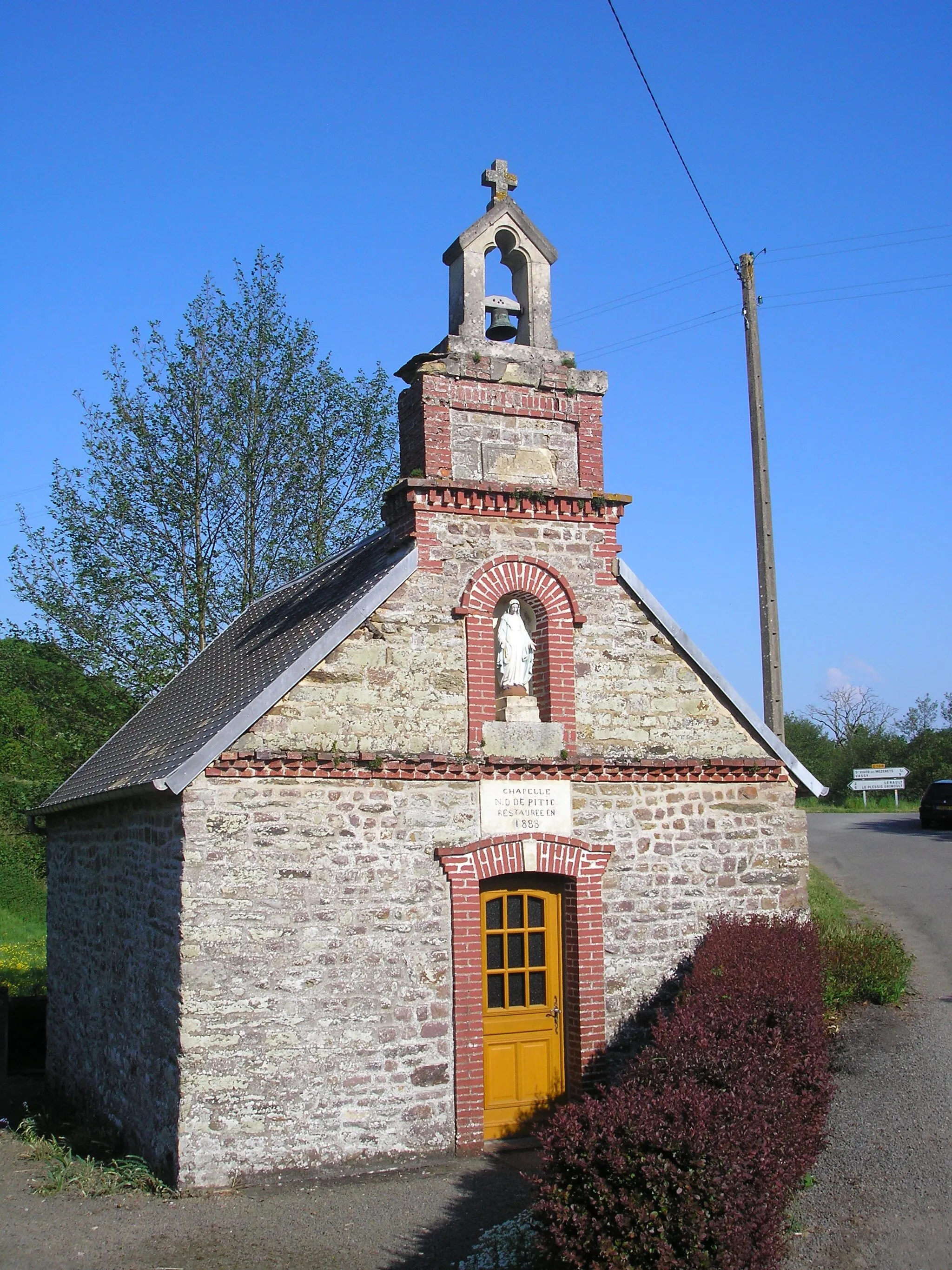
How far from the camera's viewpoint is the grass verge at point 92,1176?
922 cm

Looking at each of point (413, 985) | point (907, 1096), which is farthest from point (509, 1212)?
point (907, 1096)

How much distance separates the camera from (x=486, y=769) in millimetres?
10250

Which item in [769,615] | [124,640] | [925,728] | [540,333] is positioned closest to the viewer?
[540,333]

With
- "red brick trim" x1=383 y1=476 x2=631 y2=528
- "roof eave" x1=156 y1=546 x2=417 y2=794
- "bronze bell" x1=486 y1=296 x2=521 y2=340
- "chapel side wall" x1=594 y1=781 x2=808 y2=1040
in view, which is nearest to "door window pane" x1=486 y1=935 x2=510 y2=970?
"chapel side wall" x1=594 y1=781 x2=808 y2=1040

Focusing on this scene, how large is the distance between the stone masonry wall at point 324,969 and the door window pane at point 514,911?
0.75 meters

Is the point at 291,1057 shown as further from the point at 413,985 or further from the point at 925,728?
the point at 925,728

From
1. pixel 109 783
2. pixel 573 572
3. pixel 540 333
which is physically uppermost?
pixel 540 333

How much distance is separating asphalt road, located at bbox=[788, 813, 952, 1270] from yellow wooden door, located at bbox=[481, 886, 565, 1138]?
2644mm

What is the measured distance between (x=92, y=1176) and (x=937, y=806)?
89.4 ft

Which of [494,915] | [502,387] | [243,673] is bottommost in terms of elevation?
[494,915]

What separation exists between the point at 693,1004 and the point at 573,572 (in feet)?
14.6

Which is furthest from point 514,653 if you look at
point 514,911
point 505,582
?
point 514,911

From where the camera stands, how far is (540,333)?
11.8m

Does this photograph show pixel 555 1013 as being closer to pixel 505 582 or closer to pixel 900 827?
pixel 505 582
